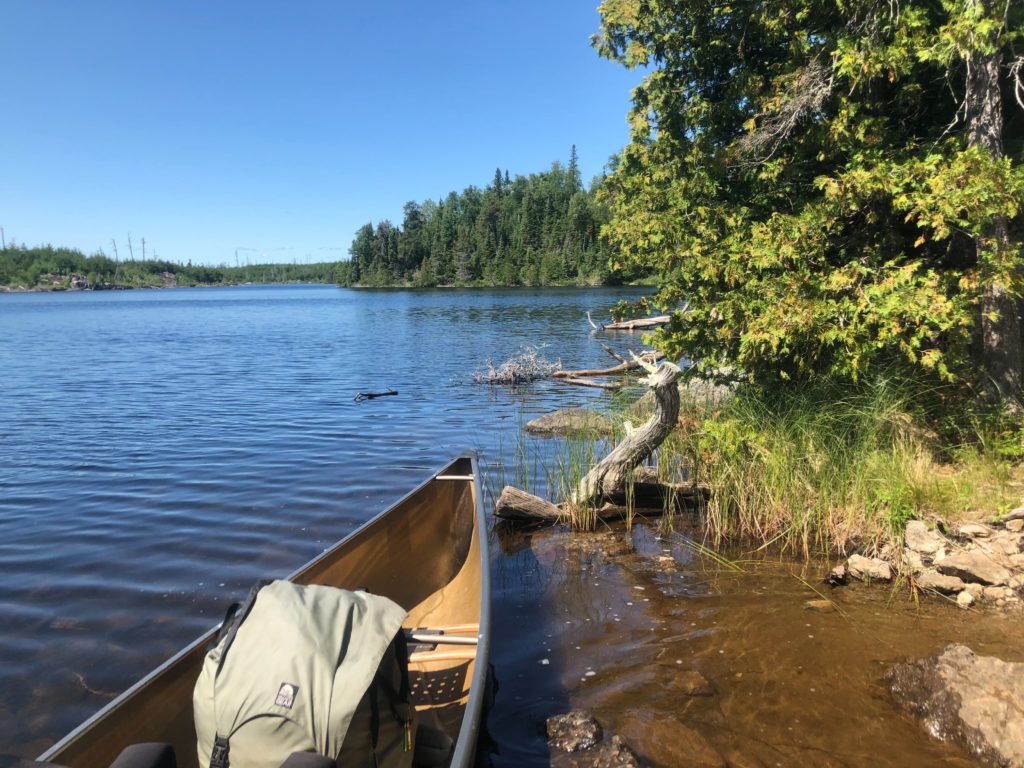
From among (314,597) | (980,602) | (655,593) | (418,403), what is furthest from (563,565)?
(418,403)

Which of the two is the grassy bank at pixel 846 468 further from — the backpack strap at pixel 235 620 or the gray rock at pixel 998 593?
the backpack strap at pixel 235 620

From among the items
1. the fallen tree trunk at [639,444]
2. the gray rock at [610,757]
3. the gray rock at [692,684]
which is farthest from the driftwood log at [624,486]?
the gray rock at [610,757]

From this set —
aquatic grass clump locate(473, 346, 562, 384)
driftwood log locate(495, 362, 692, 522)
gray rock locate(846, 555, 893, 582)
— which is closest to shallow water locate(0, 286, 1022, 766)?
gray rock locate(846, 555, 893, 582)

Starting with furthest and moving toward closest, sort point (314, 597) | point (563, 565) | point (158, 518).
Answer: point (158, 518), point (563, 565), point (314, 597)

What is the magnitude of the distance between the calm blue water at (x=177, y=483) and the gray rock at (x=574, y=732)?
13cm

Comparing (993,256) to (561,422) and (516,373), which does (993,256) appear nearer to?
(561,422)

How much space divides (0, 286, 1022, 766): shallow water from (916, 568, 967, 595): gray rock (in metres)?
0.29

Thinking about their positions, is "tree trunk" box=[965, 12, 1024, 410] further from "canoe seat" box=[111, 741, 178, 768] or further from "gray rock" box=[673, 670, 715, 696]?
"canoe seat" box=[111, 741, 178, 768]

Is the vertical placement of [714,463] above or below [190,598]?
above

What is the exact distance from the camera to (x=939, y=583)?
5586 mm

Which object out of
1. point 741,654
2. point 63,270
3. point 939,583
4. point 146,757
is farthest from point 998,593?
point 63,270

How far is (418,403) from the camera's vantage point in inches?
682

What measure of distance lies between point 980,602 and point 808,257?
12.2 feet

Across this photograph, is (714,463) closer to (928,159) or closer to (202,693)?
(928,159)
